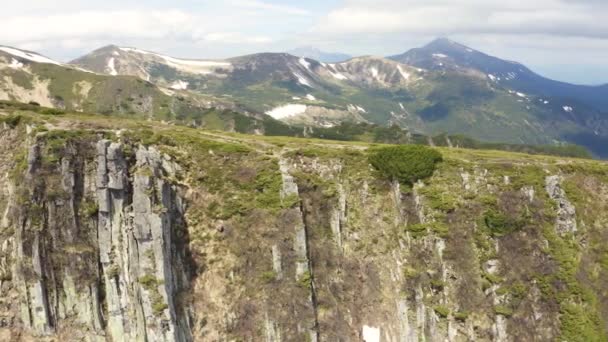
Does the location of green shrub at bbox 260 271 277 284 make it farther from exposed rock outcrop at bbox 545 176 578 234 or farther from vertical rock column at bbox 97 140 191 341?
exposed rock outcrop at bbox 545 176 578 234

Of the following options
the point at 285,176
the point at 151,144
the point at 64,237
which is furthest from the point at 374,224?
the point at 64,237

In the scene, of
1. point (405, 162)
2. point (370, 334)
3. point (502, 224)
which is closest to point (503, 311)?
point (502, 224)

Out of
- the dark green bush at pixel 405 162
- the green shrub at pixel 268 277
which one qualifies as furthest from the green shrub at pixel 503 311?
the green shrub at pixel 268 277

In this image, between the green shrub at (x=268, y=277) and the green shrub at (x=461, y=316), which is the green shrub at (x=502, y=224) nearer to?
the green shrub at (x=461, y=316)

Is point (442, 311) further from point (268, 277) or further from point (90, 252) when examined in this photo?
point (90, 252)

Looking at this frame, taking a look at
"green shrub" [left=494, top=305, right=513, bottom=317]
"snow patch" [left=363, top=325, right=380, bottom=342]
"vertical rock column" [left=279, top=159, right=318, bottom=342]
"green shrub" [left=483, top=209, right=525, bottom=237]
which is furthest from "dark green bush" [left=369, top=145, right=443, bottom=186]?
"snow patch" [left=363, top=325, right=380, bottom=342]

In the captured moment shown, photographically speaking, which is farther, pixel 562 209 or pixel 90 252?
pixel 562 209

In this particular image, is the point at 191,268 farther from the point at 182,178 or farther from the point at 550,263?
the point at 550,263
